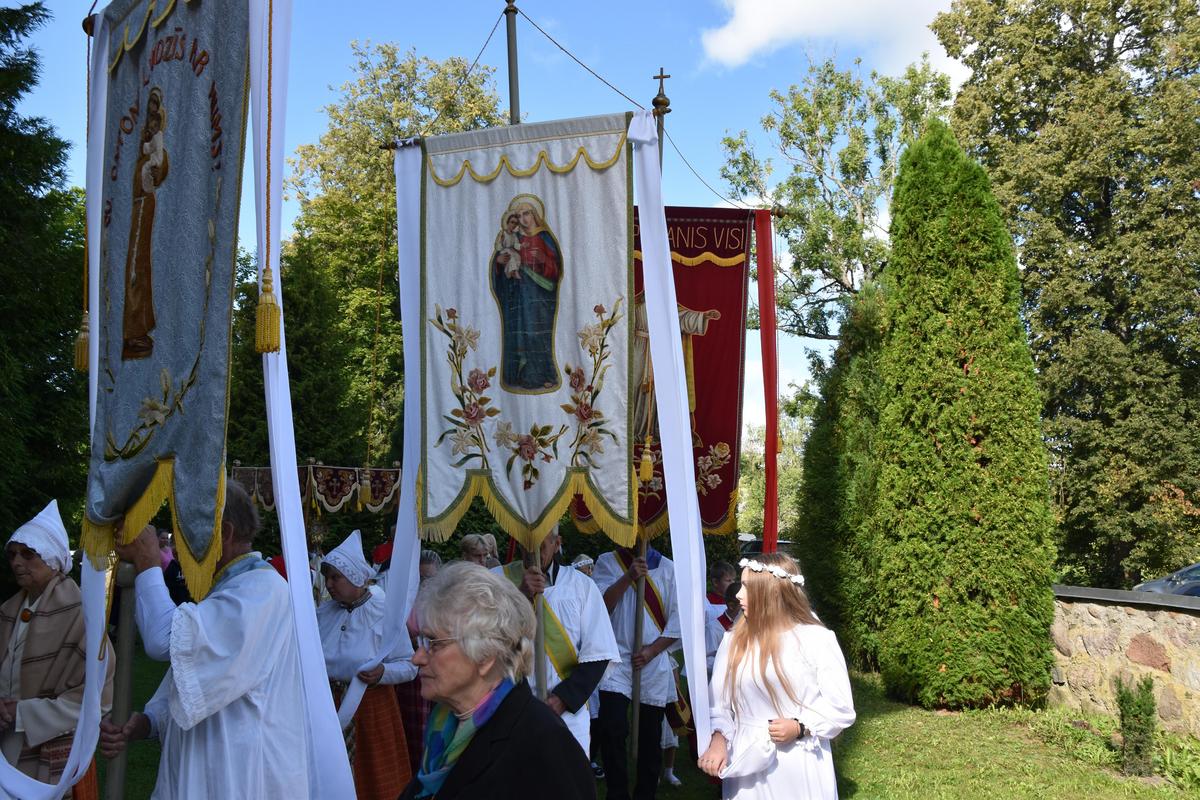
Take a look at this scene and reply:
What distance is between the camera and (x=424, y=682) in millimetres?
2385

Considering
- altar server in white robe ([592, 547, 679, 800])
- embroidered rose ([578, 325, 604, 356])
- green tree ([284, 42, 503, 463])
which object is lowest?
altar server in white robe ([592, 547, 679, 800])

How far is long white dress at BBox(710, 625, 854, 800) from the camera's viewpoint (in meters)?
3.94

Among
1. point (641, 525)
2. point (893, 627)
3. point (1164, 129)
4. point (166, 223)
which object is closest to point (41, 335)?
point (641, 525)

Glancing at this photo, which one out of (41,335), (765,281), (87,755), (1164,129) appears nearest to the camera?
(87,755)

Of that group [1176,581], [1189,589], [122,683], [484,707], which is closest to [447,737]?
[484,707]

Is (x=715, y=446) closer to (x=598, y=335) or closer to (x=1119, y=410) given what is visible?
(x=598, y=335)

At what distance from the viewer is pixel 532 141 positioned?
5.32 metres

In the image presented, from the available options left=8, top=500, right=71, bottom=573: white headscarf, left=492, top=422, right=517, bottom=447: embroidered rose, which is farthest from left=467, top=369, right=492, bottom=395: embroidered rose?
left=8, top=500, right=71, bottom=573: white headscarf

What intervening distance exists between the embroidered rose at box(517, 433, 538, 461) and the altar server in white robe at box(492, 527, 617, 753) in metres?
0.52

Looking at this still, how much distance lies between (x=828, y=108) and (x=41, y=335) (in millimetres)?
25648

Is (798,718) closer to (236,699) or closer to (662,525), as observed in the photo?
(236,699)

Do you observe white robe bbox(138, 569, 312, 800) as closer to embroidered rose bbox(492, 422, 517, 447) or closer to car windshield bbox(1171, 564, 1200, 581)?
embroidered rose bbox(492, 422, 517, 447)

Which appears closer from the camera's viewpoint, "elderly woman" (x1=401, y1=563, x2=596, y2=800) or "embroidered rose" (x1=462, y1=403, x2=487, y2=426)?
"elderly woman" (x1=401, y1=563, x2=596, y2=800)

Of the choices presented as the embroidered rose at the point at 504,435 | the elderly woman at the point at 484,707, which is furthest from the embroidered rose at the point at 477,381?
the elderly woman at the point at 484,707
